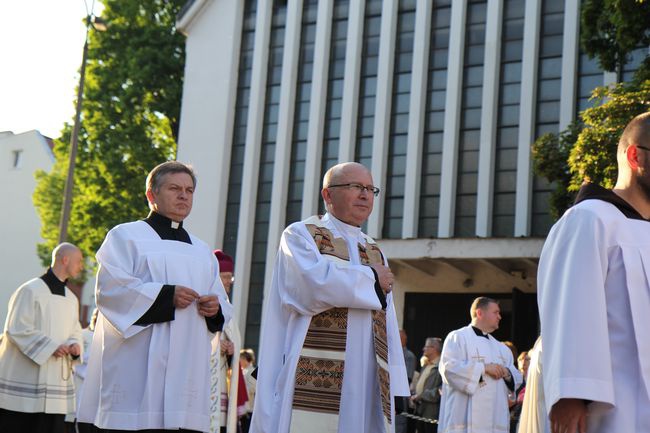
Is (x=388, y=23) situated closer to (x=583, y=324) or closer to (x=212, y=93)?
(x=212, y=93)

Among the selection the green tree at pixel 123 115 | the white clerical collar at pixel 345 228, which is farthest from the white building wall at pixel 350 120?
the white clerical collar at pixel 345 228

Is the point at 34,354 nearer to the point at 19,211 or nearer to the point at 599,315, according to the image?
the point at 599,315

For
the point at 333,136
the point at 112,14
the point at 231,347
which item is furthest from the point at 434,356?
the point at 112,14

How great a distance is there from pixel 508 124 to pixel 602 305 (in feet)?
74.9

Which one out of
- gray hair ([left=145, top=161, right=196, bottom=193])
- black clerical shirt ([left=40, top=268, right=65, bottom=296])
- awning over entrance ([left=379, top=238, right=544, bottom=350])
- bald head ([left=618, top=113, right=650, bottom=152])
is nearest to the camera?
bald head ([left=618, top=113, right=650, bottom=152])

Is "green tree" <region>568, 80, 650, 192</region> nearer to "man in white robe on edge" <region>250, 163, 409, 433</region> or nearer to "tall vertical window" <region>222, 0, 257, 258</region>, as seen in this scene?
"man in white robe on edge" <region>250, 163, 409, 433</region>

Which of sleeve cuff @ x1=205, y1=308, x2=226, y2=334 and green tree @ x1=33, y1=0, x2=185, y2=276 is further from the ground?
green tree @ x1=33, y1=0, x2=185, y2=276

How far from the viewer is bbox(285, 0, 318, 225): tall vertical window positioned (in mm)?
29297

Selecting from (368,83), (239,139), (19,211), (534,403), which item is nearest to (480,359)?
(534,403)

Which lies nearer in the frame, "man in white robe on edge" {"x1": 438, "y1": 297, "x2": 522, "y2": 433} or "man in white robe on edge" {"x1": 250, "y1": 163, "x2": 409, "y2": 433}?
"man in white robe on edge" {"x1": 250, "y1": 163, "x2": 409, "y2": 433}

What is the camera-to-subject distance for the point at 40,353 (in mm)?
9875

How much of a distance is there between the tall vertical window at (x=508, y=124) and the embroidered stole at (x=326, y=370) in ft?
65.3

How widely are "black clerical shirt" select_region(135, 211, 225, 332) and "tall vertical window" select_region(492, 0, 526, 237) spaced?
64.8 ft

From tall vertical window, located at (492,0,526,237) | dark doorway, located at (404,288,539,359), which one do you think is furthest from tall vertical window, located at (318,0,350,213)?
tall vertical window, located at (492,0,526,237)
